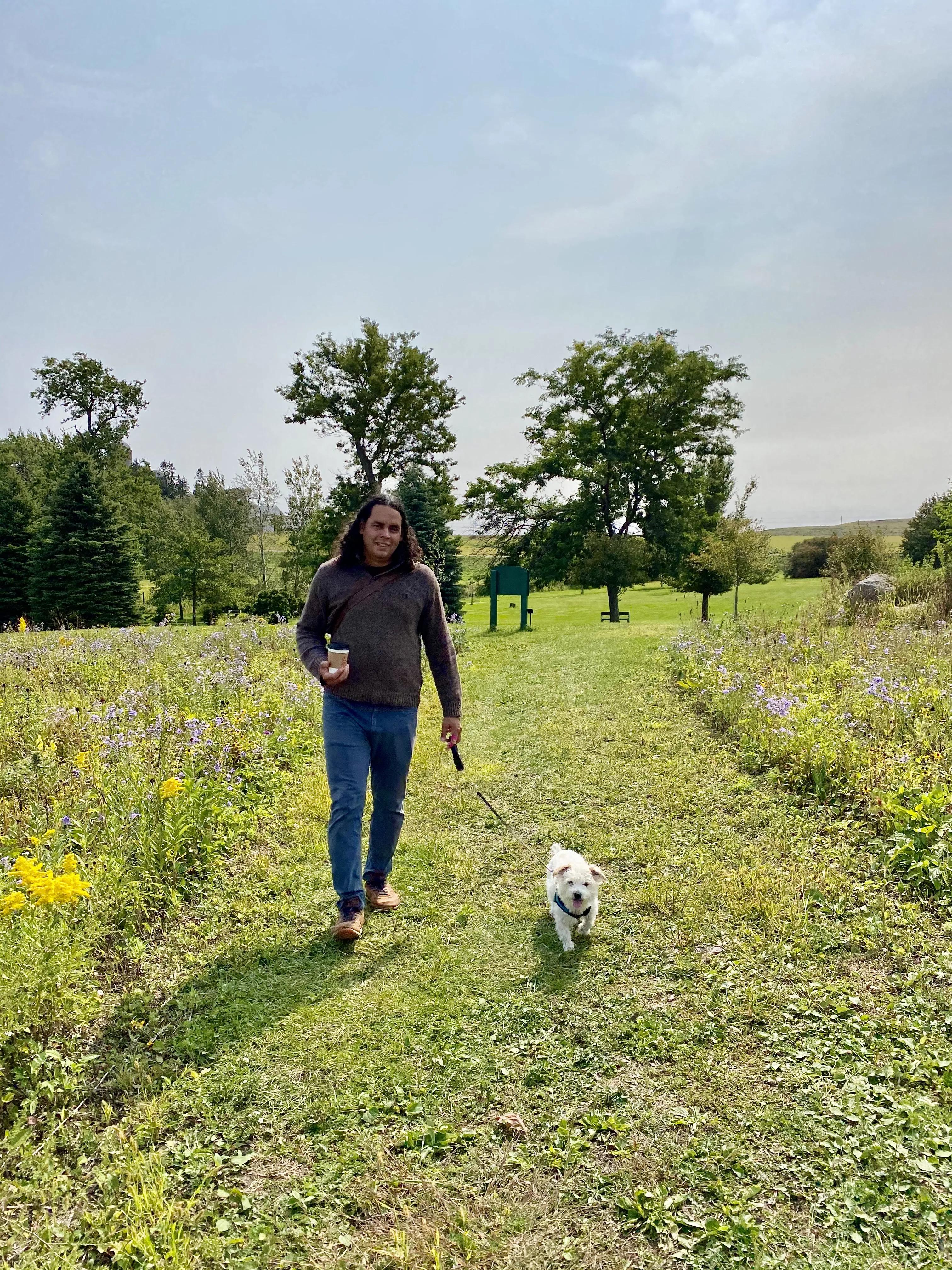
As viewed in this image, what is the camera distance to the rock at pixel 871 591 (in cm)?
1284

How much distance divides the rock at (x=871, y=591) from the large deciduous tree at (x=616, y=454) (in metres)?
12.6

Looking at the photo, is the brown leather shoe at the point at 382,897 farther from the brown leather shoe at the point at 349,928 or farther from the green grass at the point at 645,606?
the green grass at the point at 645,606

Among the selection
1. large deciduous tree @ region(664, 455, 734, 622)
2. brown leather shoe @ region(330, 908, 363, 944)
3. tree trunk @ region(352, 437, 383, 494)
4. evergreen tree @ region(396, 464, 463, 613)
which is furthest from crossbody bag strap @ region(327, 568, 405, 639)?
tree trunk @ region(352, 437, 383, 494)

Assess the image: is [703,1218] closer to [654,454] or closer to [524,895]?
[524,895]

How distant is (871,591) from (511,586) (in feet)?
28.8

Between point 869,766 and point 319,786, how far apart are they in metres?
4.41

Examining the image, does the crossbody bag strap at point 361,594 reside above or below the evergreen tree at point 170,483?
below

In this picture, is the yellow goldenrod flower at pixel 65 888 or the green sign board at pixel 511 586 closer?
the yellow goldenrod flower at pixel 65 888

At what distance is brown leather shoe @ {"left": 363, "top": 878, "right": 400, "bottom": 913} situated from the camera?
12.8ft

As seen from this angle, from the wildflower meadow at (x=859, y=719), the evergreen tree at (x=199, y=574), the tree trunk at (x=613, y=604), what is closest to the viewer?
the wildflower meadow at (x=859, y=719)

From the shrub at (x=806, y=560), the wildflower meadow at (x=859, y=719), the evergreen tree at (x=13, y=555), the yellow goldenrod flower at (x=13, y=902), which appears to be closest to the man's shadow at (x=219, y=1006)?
the yellow goldenrod flower at (x=13, y=902)

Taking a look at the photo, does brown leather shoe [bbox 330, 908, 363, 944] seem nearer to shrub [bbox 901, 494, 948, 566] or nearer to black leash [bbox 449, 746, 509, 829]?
black leash [bbox 449, 746, 509, 829]

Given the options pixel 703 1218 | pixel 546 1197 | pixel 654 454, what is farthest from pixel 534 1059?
pixel 654 454

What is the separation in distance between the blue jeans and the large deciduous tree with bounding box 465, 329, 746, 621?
76.8ft
